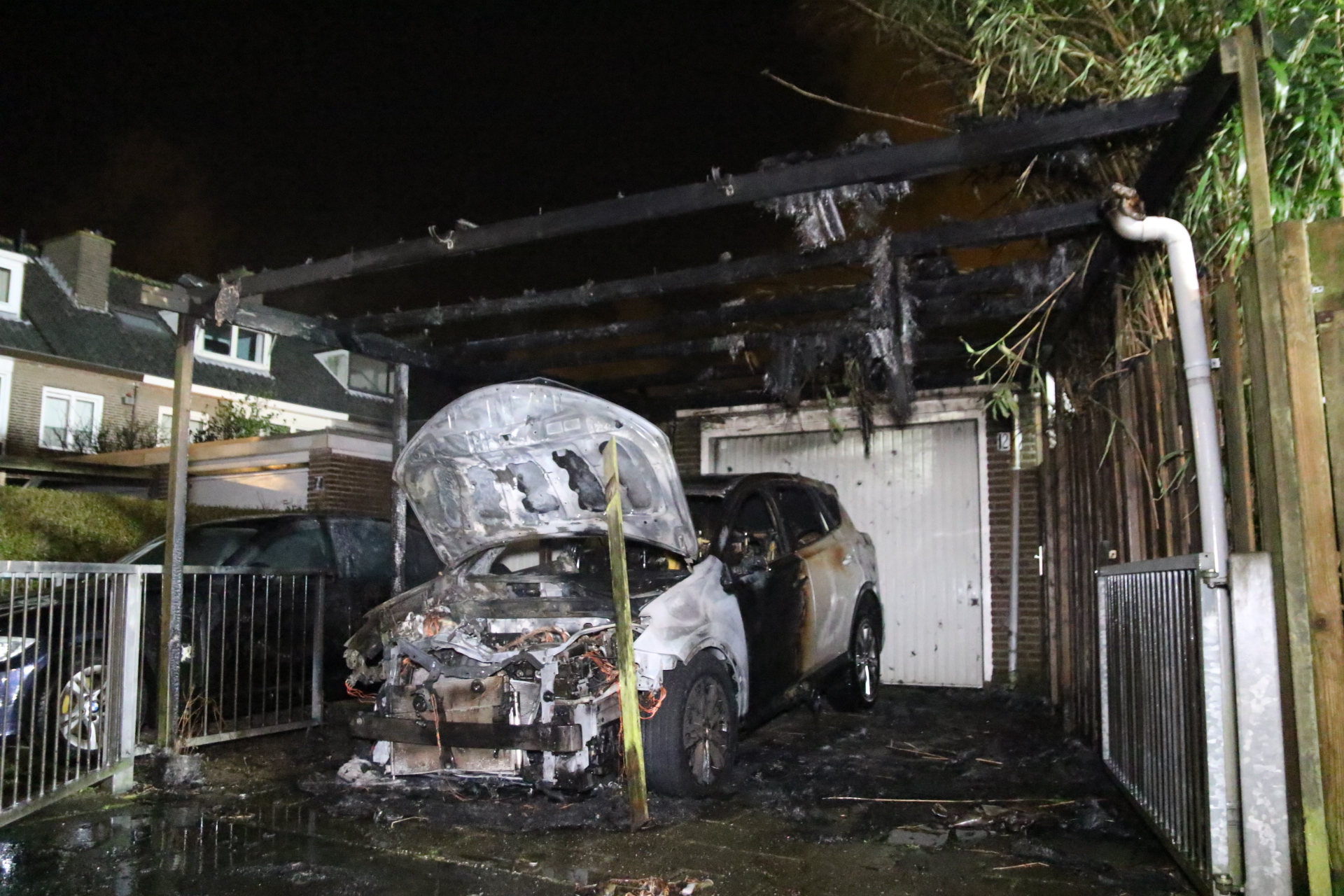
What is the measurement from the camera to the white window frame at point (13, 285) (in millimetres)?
19922

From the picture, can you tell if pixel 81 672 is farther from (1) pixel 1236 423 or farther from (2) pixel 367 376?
(2) pixel 367 376

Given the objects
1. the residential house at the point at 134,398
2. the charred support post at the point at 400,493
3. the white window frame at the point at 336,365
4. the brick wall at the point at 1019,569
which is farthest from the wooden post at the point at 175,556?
the white window frame at the point at 336,365

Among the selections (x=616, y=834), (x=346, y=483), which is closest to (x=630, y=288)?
(x=616, y=834)

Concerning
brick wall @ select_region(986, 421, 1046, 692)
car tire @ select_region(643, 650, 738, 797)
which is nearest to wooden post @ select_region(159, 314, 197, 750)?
car tire @ select_region(643, 650, 738, 797)

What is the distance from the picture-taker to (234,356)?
77.5ft

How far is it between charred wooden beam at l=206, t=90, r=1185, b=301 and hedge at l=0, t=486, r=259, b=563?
16.8ft

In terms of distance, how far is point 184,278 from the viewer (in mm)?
6527

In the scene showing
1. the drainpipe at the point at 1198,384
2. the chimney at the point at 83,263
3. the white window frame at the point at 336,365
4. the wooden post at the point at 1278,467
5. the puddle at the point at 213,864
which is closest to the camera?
the wooden post at the point at 1278,467

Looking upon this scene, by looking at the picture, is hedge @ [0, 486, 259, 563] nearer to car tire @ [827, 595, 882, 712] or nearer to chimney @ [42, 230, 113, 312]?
car tire @ [827, 595, 882, 712]

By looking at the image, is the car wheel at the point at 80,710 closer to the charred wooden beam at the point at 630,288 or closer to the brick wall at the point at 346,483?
the charred wooden beam at the point at 630,288

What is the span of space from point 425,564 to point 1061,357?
5555mm

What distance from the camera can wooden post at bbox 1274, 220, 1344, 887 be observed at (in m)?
3.11

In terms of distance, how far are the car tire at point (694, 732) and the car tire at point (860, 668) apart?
7.28ft

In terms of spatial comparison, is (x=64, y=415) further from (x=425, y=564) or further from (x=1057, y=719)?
(x=1057, y=719)
